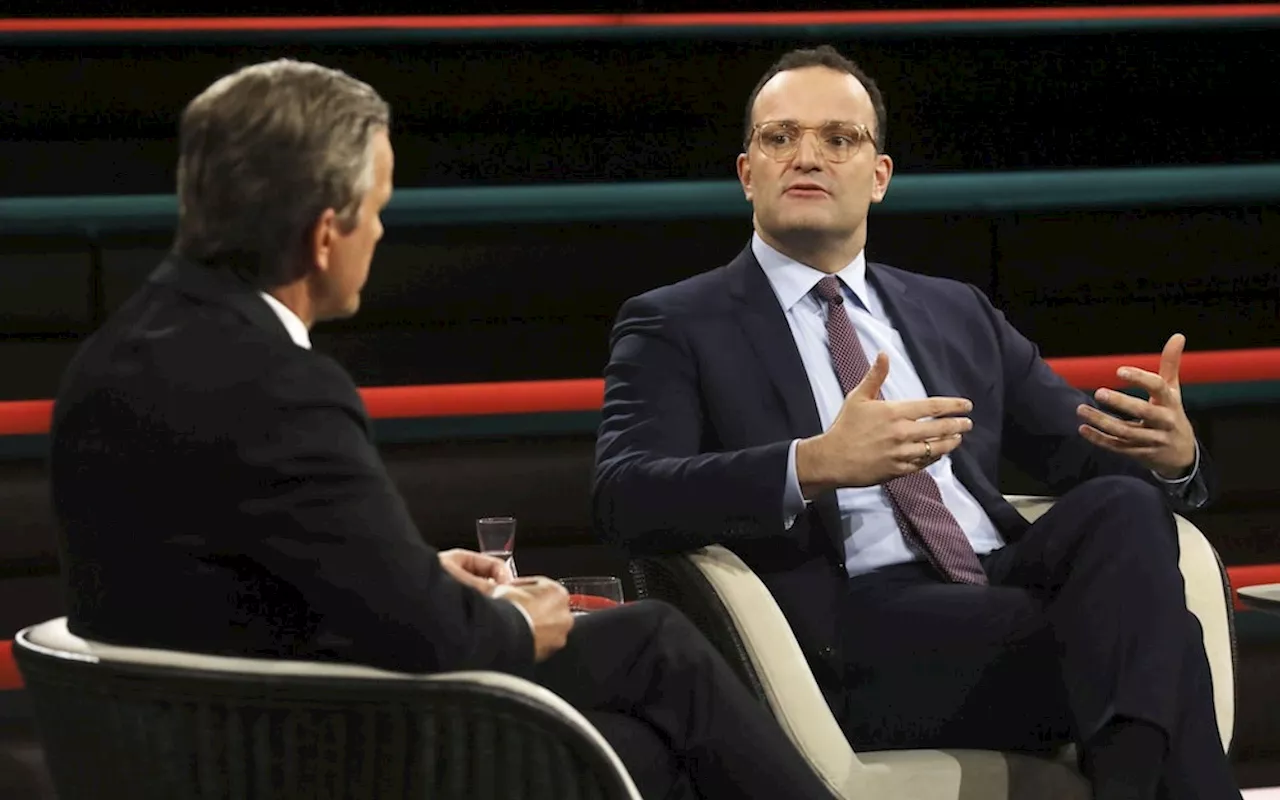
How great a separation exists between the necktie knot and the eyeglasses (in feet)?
0.55

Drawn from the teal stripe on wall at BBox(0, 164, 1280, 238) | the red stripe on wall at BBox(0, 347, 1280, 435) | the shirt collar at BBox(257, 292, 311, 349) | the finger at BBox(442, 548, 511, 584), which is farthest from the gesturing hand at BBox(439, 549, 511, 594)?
the teal stripe on wall at BBox(0, 164, 1280, 238)

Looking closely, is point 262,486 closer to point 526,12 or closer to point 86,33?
point 86,33

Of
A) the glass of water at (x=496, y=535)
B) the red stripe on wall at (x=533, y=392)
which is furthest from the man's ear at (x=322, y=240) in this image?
the red stripe on wall at (x=533, y=392)

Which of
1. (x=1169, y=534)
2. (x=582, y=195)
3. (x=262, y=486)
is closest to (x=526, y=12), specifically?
(x=582, y=195)

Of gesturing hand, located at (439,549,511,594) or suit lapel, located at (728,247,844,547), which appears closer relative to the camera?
gesturing hand, located at (439,549,511,594)

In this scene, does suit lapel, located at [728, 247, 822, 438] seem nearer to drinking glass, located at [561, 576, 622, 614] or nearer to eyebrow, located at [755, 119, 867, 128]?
eyebrow, located at [755, 119, 867, 128]

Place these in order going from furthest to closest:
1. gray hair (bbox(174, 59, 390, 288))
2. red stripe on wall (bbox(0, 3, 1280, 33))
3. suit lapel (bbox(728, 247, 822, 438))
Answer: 1. red stripe on wall (bbox(0, 3, 1280, 33))
2. suit lapel (bbox(728, 247, 822, 438))
3. gray hair (bbox(174, 59, 390, 288))

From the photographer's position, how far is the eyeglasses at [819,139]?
2553mm

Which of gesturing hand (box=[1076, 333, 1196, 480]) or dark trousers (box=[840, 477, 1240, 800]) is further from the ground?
gesturing hand (box=[1076, 333, 1196, 480])

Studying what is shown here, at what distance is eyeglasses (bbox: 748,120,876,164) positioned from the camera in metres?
2.55

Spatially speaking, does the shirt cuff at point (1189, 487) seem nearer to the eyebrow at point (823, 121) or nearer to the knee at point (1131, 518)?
the knee at point (1131, 518)

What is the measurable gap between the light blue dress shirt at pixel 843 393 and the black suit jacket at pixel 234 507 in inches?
38.9

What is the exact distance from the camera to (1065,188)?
365 centimetres

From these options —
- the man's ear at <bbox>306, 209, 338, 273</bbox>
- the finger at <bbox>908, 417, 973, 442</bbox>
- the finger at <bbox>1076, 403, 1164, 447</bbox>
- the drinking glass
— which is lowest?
the drinking glass
